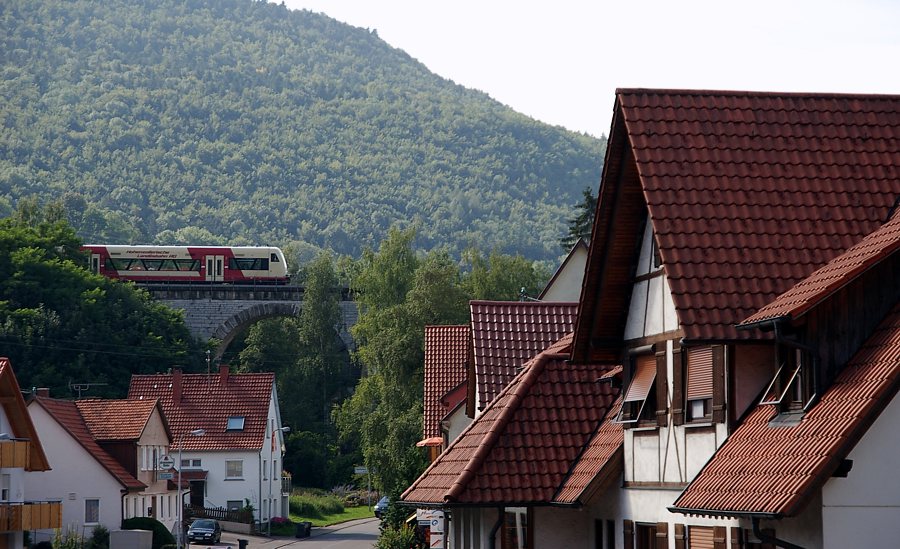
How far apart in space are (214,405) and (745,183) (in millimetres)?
59358

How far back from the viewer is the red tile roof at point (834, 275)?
12234 mm

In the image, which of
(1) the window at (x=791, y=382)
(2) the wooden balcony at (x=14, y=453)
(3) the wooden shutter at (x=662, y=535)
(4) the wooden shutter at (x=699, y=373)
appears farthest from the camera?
(2) the wooden balcony at (x=14, y=453)

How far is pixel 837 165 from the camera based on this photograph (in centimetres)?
1427

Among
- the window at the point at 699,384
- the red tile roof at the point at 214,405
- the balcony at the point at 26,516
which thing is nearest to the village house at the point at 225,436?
the red tile roof at the point at 214,405

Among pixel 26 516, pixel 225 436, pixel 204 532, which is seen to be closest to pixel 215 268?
pixel 225 436

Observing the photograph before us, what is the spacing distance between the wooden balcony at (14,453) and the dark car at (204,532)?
14610 millimetres

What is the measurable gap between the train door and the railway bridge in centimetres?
493

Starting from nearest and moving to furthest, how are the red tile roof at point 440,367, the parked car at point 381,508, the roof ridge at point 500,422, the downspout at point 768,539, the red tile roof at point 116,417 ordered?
the downspout at point 768,539, the roof ridge at point 500,422, the red tile roof at point 440,367, the parked car at point 381,508, the red tile roof at point 116,417

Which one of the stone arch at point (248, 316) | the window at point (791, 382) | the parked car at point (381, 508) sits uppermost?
the stone arch at point (248, 316)

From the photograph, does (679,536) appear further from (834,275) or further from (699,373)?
(834,275)

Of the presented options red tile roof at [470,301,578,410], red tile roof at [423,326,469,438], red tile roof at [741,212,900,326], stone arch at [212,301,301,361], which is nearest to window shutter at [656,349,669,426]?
red tile roof at [741,212,900,326]

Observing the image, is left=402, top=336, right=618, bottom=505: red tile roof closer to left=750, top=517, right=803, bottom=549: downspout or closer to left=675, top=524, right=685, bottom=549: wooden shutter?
left=675, top=524, right=685, bottom=549: wooden shutter

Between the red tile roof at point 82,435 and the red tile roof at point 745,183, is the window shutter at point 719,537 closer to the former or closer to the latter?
the red tile roof at point 745,183

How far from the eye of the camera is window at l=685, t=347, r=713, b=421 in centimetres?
1402
